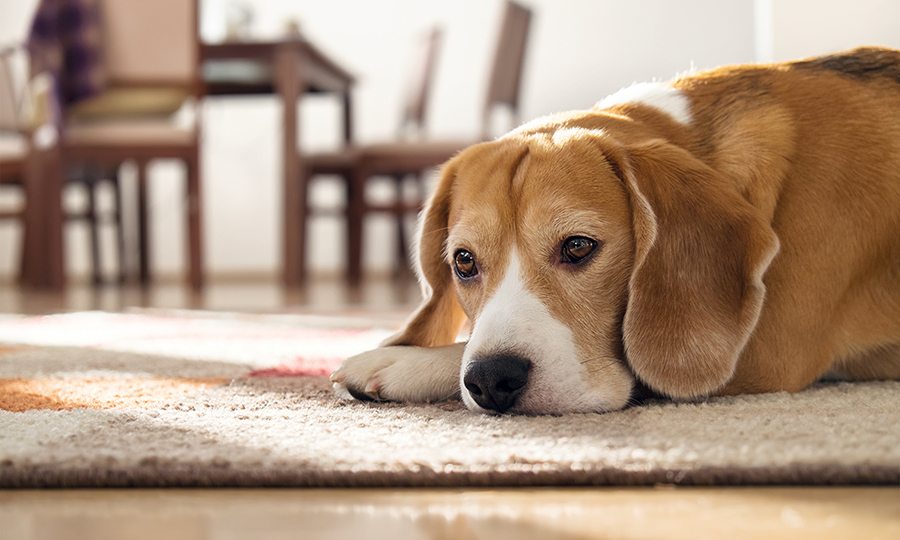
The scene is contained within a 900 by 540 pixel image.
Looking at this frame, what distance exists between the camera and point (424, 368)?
144cm

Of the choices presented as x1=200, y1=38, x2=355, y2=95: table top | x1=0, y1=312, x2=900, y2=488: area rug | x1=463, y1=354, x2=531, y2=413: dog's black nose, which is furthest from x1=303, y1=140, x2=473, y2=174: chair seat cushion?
x1=463, y1=354, x2=531, y2=413: dog's black nose

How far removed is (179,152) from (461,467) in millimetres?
4331

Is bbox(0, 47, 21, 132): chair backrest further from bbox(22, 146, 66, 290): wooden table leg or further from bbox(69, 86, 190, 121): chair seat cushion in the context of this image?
bbox(69, 86, 190, 121): chair seat cushion

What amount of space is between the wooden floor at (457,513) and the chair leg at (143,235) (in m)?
6.11

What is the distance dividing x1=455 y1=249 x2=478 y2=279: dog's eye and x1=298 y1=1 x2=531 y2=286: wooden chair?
349 centimetres

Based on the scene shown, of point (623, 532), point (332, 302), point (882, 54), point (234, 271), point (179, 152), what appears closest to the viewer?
point (623, 532)

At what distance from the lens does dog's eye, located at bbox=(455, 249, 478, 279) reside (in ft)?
5.00

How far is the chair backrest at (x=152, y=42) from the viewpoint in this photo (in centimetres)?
475

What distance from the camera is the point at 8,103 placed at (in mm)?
7176


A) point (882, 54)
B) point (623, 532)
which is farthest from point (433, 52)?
point (623, 532)

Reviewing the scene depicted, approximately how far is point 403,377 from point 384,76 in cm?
768

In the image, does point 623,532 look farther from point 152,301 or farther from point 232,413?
point 152,301

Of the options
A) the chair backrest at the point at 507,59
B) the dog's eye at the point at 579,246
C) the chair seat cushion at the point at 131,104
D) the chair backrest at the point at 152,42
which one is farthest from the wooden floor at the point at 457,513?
the chair backrest at the point at 507,59

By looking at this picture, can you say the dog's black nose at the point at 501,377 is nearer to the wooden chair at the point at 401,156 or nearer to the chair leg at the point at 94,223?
the wooden chair at the point at 401,156
